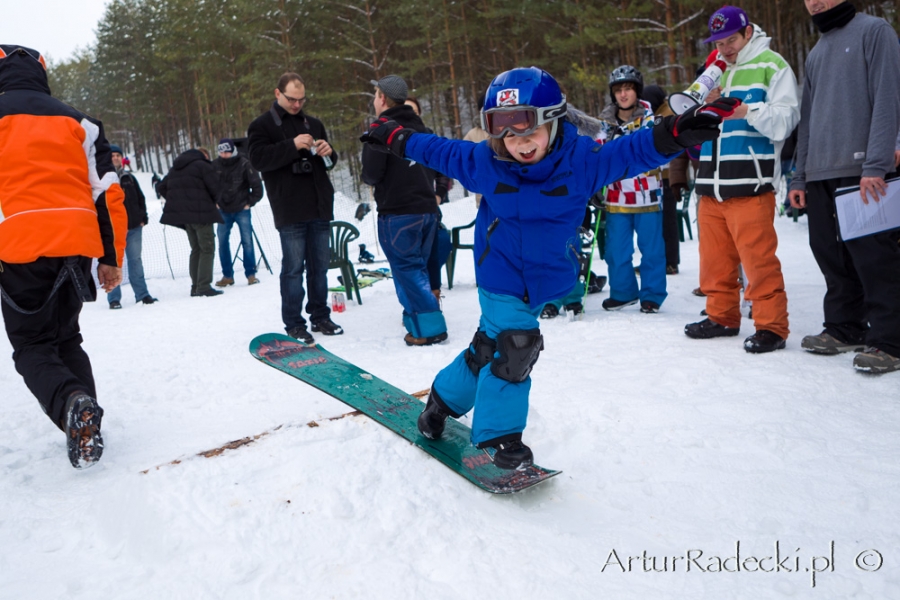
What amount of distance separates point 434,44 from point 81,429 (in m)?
20.0

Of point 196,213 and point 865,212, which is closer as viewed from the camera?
point 865,212

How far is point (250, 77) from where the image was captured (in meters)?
23.4

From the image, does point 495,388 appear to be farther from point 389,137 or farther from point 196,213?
point 196,213

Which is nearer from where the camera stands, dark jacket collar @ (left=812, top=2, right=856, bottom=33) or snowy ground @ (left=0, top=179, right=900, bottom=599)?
snowy ground @ (left=0, top=179, right=900, bottom=599)

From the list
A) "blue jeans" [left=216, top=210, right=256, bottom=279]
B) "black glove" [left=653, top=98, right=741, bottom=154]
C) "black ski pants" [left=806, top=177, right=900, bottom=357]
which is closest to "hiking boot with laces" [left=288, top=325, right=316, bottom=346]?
"black glove" [left=653, top=98, right=741, bottom=154]

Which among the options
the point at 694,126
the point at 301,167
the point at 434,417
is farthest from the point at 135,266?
the point at 694,126

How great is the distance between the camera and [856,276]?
4.03 m

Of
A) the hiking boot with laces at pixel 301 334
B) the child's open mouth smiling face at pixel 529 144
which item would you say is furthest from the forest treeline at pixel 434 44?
the child's open mouth smiling face at pixel 529 144

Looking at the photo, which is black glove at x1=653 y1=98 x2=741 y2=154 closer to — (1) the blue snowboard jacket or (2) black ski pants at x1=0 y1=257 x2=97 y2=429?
(1) the blue snowboard jacket

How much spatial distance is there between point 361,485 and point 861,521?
184 centimetres

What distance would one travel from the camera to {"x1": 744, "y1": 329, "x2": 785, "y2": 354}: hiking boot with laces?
164 inches

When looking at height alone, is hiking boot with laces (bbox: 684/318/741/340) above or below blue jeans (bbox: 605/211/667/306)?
below

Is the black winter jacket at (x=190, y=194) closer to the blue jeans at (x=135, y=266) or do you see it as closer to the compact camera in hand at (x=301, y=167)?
the blue jeans at (x=135, y=266)

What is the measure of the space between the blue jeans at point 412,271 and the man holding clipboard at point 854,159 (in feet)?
8.65
